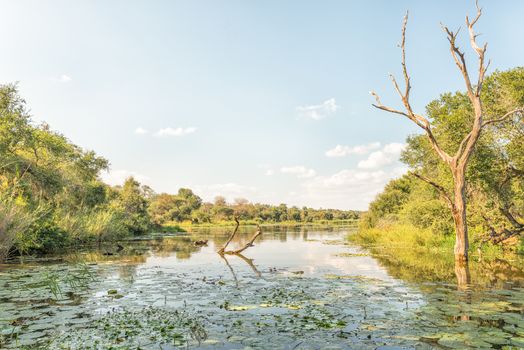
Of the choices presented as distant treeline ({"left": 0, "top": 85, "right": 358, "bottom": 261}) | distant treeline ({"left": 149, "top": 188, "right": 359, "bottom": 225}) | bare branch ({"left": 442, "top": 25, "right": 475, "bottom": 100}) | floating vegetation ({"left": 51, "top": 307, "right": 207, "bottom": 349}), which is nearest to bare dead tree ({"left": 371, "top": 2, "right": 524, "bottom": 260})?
bare branch ({"left": 442, "top": 25, "right": 475, "bottom": 100})

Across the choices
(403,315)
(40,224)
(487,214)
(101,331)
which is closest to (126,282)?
(101,331)

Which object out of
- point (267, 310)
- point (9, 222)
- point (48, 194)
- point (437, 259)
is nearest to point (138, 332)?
point (267, 310)

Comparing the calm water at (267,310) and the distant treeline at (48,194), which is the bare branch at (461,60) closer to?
the calm water at (267,310)

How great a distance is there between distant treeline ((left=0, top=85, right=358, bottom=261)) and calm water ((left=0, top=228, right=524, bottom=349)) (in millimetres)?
4249

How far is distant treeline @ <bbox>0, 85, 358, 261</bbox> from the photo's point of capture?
17.2m

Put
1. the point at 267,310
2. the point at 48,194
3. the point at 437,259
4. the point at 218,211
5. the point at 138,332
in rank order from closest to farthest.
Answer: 1. the point at 138,332
2. the point at 267,310
3. the point at 437,259
4. the point at 48,194
5. the point at 218,211

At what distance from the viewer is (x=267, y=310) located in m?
8.00

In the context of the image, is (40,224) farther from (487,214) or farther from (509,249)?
(509,249)

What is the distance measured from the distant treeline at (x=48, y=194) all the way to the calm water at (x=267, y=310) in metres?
4.25

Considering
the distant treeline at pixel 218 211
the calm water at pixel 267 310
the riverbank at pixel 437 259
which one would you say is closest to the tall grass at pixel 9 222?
the calm water at pixel 267 310

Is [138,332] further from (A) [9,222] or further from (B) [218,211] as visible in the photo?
(B) [218,211]

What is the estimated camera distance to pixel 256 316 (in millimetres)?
7484

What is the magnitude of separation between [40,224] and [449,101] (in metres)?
30.4

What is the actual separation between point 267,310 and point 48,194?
2388 centimetres
